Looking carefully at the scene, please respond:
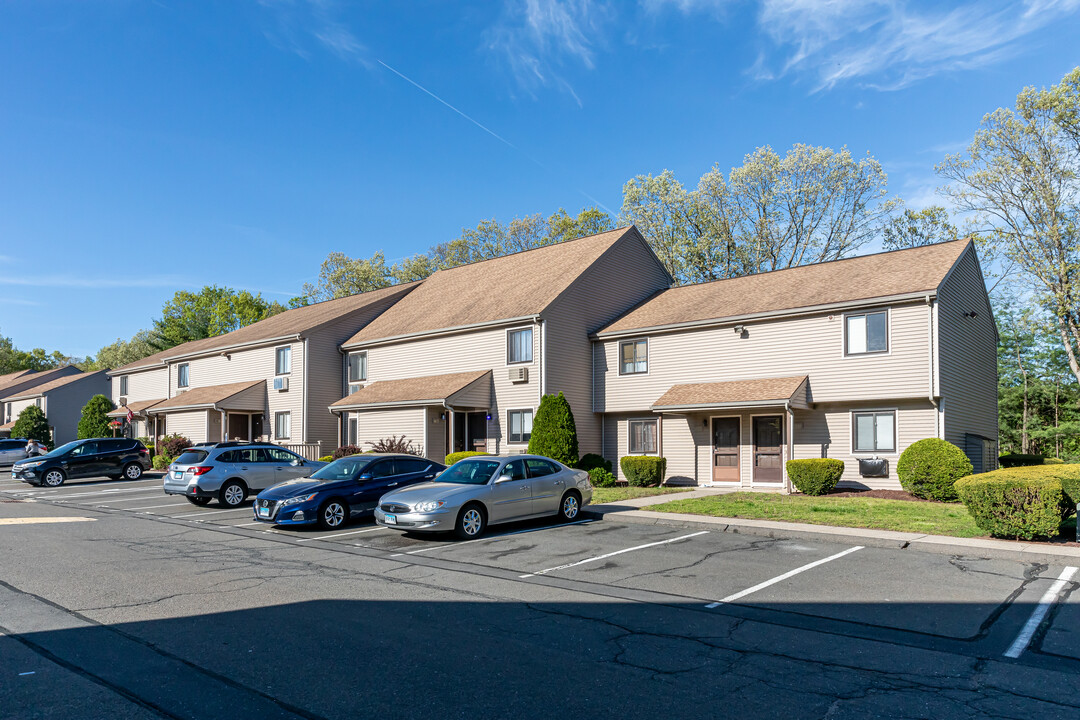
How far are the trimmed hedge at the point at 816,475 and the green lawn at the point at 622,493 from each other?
10.3 ft

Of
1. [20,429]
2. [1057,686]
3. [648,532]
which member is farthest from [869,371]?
[20,429]

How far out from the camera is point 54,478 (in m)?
26.2

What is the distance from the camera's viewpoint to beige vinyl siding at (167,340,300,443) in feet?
107

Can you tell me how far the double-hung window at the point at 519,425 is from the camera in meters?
25.9

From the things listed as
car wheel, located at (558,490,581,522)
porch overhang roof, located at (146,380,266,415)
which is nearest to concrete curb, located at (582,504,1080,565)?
car wheel, located at (558,490,581,522)

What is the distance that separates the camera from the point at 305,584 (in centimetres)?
952

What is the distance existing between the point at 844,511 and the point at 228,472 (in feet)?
45.8

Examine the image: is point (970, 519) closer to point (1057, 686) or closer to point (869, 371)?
point (869, 371)

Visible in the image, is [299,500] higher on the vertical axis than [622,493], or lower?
higher

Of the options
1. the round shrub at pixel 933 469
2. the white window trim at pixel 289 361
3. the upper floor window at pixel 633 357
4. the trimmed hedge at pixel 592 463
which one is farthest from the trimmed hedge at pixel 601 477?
the white window trim at pixel 289 361

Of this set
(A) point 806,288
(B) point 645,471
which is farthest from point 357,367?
(A) point 806,288

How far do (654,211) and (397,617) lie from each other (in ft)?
130

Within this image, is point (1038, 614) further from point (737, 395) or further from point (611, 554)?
point (737, 395)

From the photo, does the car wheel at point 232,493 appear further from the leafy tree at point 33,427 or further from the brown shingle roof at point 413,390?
the leafy tree at point 33,427
